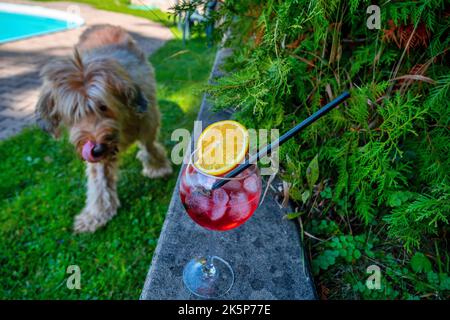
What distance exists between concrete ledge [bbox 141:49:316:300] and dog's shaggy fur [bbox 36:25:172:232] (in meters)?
1.02

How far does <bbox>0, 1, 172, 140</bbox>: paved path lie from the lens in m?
4.44

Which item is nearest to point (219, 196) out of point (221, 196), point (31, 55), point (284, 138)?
point (221, 196)

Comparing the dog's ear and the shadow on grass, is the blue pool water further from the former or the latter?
the dog's ear

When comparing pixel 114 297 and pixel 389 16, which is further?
pixel 114 297

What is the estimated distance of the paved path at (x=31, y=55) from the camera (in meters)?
4.44

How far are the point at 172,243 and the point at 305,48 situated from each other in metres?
1.44

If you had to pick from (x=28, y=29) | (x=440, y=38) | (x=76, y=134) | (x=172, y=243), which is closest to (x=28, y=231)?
(x=76, y=134)

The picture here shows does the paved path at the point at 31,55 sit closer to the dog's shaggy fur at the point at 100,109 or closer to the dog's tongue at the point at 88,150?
the dog's shaggy fur at the point at 100,109

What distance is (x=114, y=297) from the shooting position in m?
2.20

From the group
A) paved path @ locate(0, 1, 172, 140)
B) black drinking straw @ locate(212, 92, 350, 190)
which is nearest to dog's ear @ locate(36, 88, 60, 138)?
paved path @ locate(0, 1, 172, 140)

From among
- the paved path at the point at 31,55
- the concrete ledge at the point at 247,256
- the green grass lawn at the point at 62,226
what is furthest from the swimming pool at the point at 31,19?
the concrete ledge at the point at 247,256

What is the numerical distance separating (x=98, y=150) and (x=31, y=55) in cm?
572

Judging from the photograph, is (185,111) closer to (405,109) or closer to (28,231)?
(28,231)

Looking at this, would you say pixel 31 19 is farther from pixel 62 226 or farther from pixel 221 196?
pixel 221 196
